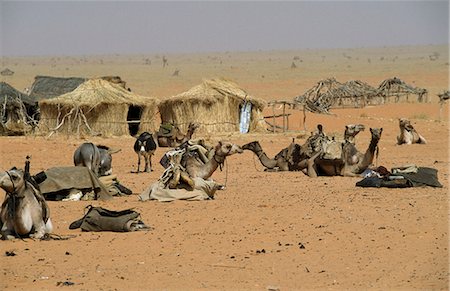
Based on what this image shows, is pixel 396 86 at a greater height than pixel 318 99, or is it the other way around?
pixel 396 86

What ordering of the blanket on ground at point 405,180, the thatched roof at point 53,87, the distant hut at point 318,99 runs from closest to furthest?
the blanket on ground at point 405,180 → the thatched roof at point 53,87 → the distant hut at point 318,99

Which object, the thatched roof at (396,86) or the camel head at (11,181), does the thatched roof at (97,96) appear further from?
the camel head at (11,181)

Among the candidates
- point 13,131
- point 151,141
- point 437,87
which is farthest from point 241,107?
point 437,87

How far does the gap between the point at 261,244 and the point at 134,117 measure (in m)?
23.0

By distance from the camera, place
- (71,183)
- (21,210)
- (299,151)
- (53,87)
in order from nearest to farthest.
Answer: (21,210)
(71,183)
(299,151)
(53,87)

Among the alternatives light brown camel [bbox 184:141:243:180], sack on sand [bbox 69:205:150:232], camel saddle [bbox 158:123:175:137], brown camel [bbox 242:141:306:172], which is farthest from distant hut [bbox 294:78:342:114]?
sack on sand [bbox 69:205:150:232]

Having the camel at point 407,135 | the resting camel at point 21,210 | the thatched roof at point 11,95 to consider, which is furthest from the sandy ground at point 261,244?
the thatched roof at point 11,95

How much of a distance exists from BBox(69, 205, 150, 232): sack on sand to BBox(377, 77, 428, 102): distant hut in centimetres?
3286

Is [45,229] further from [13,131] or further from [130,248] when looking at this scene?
[13,131]

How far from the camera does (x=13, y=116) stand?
106 feet

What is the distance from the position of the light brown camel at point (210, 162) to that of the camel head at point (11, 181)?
501 centimetres

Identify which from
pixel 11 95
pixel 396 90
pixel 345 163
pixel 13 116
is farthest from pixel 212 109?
pixel 396 90

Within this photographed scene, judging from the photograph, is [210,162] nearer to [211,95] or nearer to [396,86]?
[211,95]

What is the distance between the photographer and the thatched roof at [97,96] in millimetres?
30922
